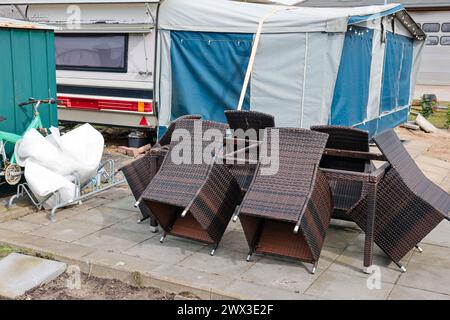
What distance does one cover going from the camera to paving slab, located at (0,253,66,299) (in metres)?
3.76

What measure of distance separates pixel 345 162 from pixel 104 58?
16.0 ft

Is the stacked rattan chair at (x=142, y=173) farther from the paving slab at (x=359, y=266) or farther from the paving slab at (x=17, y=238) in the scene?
the paving slab at (x=359, y=266)

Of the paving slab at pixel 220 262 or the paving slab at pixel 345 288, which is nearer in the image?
the paving slab at pixel 345 288

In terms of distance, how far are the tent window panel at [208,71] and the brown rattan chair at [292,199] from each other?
362cm

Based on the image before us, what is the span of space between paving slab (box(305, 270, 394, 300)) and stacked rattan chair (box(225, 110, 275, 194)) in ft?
4.26

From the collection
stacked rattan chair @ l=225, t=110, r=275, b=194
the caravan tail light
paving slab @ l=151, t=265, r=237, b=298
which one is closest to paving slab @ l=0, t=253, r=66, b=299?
paving slab @ l=151, t=265, r=237, b=298

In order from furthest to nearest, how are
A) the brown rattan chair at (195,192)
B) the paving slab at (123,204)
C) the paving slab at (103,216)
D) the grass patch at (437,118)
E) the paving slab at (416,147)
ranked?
the grass patch at (437,118) < the paving slab at (416,147) < the paving slab at (123,204) < the paving slab at (103,216) < the brown rattan chair at (195,192)

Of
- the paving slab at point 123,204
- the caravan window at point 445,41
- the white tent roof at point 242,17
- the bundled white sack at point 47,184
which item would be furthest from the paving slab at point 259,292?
the caravan window at point 445,41

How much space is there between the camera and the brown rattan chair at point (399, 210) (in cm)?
397

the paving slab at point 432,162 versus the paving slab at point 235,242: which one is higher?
the paving slab at point 235,242

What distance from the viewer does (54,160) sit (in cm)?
540

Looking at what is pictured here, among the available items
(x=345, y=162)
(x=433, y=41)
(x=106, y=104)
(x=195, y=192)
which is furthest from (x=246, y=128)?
(x=433, y=41)

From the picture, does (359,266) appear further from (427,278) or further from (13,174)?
(13,174)
